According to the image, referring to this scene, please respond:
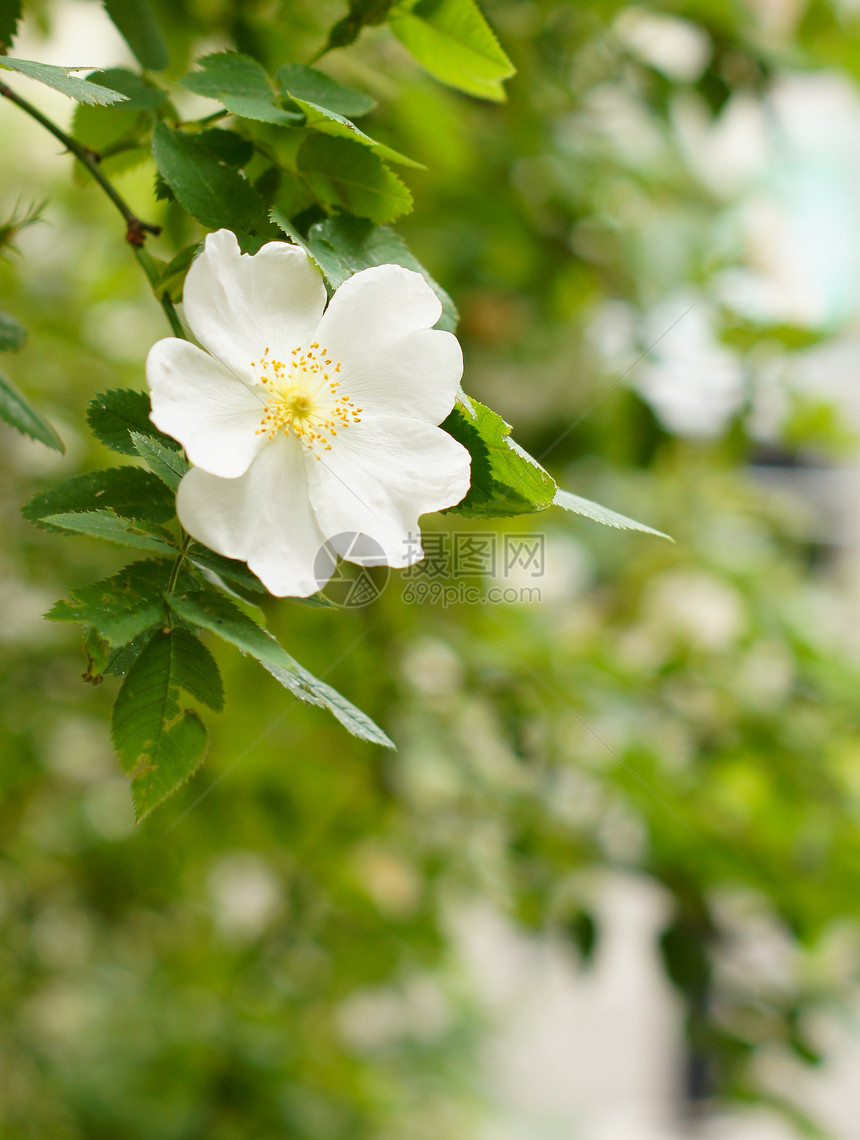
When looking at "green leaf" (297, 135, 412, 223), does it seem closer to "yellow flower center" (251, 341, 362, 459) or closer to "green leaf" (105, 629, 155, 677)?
"yellow flower center" (251, 341, 362, 459)

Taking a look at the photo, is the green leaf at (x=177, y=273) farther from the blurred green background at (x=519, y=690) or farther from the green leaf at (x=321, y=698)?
the blurred green background at (x=519, y=690)

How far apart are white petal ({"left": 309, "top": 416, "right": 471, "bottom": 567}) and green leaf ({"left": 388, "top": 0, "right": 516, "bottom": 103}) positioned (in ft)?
0.59

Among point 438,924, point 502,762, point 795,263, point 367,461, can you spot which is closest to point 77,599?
point 367,461

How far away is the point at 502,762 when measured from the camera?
101 centimetres

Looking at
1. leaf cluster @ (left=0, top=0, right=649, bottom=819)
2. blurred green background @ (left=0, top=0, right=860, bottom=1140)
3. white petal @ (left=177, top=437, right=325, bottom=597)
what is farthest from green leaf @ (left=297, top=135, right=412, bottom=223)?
blurred green background @ (left=0, top=0, right=860, bottom=1140)

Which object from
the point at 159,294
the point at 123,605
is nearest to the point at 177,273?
the point at 159,294

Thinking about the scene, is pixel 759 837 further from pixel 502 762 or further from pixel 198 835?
pixel 198 835

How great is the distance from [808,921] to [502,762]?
0.34m

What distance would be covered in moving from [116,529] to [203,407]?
47 millimetres

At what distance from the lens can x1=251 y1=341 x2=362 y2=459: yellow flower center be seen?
0.32m

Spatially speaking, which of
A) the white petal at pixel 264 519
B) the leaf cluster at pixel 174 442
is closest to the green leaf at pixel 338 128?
the leaf cluster at pixel 174 442

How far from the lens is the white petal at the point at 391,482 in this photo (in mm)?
296

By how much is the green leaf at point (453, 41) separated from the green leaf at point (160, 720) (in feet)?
0.88

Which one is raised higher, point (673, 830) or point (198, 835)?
point (673, 830)
